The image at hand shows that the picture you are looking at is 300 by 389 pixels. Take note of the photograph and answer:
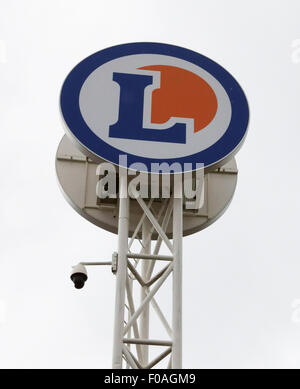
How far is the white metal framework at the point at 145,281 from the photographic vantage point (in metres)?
12.9

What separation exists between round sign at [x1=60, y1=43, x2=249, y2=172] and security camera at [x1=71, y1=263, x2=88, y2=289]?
178cm

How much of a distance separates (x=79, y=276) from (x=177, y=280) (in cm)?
153

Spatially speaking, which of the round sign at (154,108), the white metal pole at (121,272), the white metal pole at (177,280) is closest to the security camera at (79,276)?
the white metal pole at (121,272)

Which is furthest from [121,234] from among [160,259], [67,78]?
[67,78]

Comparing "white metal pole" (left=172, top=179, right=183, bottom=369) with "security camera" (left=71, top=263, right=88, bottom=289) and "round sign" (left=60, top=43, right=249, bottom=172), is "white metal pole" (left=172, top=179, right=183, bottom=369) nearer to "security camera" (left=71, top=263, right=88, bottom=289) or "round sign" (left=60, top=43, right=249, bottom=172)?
"round sign" (left=60, top=43, right=249, bottom=172)

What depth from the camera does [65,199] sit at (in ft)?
50.7

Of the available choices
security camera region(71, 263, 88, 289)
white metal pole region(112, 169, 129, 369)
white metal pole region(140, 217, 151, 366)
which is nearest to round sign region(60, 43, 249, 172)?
white metal pole region(112, 169, 129, 369)

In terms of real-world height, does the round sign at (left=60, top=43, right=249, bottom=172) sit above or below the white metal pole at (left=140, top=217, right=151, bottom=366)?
above

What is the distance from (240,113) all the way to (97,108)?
240 centimetres

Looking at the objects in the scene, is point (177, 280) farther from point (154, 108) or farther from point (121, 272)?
point (154, 108)

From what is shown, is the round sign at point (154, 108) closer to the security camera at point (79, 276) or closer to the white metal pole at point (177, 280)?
the white metal pole at point (177, 280)

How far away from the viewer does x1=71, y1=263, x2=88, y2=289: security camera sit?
543 inches
